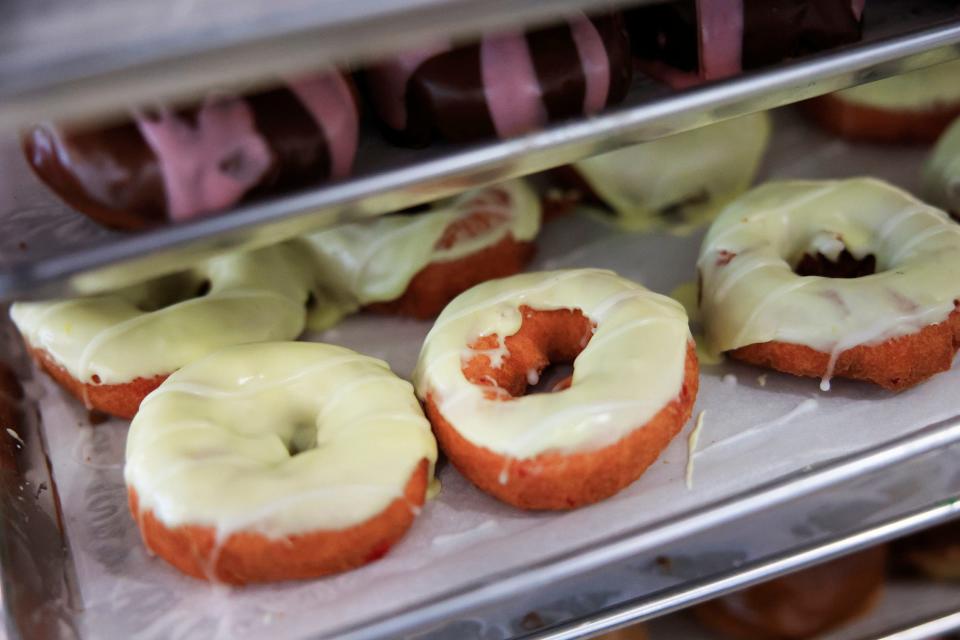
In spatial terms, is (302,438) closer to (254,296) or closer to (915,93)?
(254,296)

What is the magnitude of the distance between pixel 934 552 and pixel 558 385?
76cm

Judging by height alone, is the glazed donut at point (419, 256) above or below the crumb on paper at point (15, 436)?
above

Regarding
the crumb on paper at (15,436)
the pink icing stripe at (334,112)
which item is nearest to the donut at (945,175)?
the pink icing stripe at (334,112)

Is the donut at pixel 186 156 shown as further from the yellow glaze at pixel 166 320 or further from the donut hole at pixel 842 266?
the donut hole at pixel 842 266

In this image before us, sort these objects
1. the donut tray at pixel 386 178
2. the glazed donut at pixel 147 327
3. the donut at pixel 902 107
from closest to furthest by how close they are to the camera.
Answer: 1. the donut tray at pixel 386 178
2. the glazed donut at pixel 147 327
3. the donut at pixel 902 107

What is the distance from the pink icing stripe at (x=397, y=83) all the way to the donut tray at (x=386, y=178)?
0.03 metres

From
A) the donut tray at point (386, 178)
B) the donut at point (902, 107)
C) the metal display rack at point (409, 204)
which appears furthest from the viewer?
the donut at point (902, 107)

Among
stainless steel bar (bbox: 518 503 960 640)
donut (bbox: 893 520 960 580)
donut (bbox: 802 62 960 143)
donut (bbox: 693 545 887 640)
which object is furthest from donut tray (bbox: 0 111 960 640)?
donut (bbox: 802 62 960 143)

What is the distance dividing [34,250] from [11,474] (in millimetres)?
439

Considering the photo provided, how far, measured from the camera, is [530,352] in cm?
120

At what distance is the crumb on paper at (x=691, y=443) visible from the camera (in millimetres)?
1115

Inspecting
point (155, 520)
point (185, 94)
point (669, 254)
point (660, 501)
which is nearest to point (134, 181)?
point (185, 94)

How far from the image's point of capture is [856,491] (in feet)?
3.63

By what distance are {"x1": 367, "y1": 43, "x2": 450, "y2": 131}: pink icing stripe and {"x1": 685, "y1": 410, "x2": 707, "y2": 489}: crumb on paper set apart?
522mm
